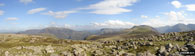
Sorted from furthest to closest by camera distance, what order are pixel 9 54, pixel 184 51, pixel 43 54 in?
pixel 43 54, pixel 9 54, pixel 184 51

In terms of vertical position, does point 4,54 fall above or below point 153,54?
above

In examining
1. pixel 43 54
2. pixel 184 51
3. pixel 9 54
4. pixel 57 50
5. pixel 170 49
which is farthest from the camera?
pixel 57 50

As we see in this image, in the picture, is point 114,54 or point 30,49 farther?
point 30,49

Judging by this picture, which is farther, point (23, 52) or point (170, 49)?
point (23, 52)

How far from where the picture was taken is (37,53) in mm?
52125

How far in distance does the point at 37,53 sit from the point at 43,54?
206 centimetres

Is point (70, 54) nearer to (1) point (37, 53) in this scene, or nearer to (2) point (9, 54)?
(1) point (37, 53)

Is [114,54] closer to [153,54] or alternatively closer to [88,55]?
[88,55]

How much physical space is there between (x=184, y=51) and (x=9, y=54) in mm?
50972

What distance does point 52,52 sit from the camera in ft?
176

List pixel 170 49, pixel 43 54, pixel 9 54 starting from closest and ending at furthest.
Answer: pixel 170 49 → pixel 9 54 → pixel 43 54

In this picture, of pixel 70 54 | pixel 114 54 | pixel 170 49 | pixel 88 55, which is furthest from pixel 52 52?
pixel 170 49

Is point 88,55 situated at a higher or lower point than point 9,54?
lower

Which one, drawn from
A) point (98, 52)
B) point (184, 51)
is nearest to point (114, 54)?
point (98, 52)
